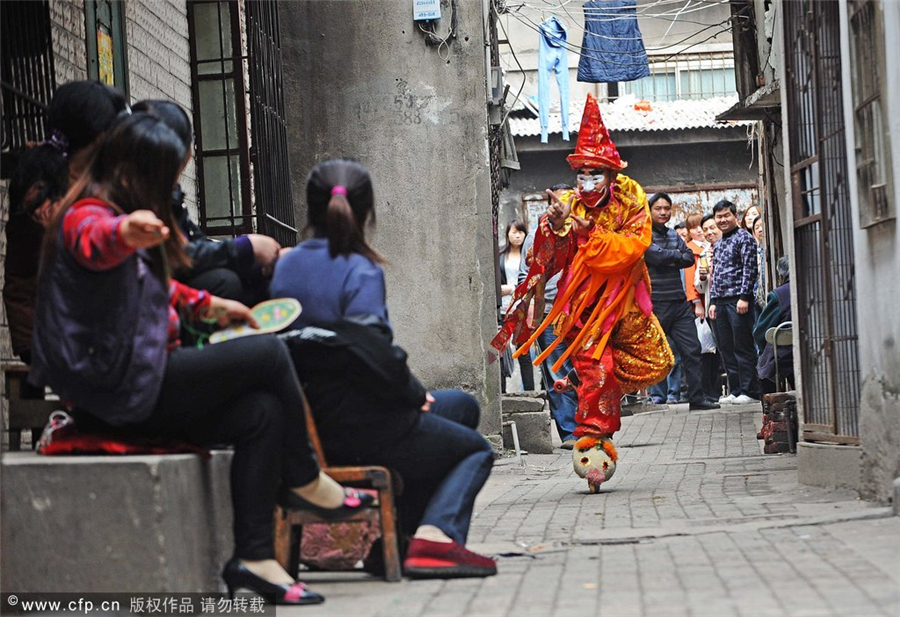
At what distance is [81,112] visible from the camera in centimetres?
549

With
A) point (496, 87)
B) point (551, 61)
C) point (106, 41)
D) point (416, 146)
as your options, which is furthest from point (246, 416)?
point (551, 61)

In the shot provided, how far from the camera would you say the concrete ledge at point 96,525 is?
4.49 metres

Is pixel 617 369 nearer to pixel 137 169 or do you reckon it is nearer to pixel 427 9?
pixel 427 9

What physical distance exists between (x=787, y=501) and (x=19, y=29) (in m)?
4.60

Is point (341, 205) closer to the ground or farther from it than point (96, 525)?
farther from it

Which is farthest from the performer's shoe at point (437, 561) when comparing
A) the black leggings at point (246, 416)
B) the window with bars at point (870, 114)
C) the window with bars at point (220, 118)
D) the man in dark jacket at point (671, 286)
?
the man in dark jacket at point (671, 286)

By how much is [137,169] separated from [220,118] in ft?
19.6

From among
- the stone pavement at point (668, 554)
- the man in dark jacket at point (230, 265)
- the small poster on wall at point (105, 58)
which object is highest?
the small poster on wall at point (105, 58)

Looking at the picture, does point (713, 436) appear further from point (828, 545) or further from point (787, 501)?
point (828, 545)

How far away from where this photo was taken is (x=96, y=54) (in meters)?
8.09

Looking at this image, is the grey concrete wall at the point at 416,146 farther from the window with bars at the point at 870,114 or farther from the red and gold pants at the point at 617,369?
the window with bars at the point at 870,114

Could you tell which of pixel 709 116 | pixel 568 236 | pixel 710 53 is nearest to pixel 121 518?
pixel 568 236

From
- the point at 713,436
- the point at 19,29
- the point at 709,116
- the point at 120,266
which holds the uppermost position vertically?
the point at 709,116

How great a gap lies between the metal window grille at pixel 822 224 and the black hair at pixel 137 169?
4.40 meters
